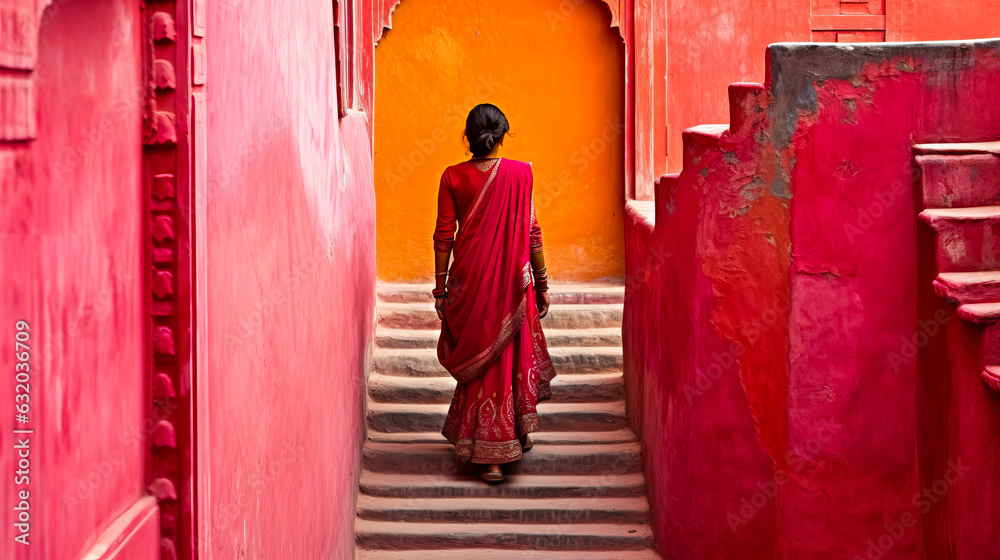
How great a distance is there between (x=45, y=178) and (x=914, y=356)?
10.7 ft

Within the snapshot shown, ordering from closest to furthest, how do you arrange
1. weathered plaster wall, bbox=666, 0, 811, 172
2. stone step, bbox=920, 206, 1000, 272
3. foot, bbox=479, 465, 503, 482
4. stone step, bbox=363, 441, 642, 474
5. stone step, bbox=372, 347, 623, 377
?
1. stone step, bbox=920, 206, 1000, 272
2. foot, bbox=479, 465, 503, 482
3. stone step, bbox=363, 441, 642, 474
4. stone step, bbox=372, 347, 623, 377
5. weathered plaster wall, bbox=666, 0, 811, 172

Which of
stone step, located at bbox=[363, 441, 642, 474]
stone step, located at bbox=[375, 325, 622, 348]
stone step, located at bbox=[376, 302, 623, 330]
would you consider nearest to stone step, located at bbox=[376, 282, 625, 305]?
stone step, located at bbox=[376, 302, 623, 330]

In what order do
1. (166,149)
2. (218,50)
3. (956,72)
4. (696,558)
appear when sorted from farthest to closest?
(696,558) → (956,72) → (218,50) → (166,149)

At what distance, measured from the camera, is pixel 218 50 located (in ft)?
7.05

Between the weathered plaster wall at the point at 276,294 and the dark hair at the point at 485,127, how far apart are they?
65 centimetres

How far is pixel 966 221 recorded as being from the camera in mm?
3434

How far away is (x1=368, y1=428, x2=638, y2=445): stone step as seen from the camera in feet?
18.2

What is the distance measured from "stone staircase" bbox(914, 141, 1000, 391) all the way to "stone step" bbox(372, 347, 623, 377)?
275cm

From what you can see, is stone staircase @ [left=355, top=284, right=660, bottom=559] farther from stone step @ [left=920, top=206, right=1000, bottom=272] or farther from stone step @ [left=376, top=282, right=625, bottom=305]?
stone step @ [left=920, top=206, right=1000, bottom=272]

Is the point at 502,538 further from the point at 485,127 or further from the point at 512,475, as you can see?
the point at 485,127

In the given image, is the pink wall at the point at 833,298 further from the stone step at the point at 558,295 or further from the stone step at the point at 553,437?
the stone step at the point at 558,295

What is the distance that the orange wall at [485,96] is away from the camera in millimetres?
7391

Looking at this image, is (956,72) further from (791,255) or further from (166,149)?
(166,149)

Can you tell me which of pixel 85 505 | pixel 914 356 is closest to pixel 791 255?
pixel 914 356
